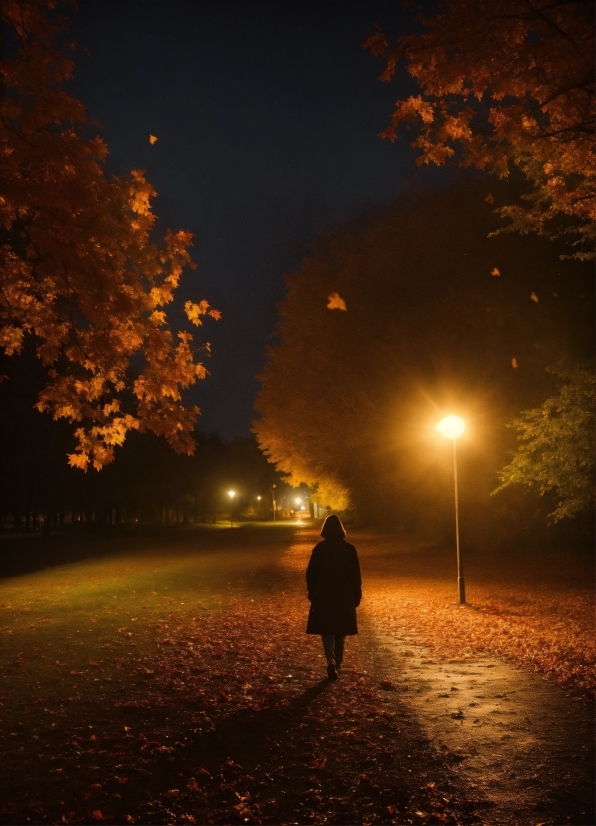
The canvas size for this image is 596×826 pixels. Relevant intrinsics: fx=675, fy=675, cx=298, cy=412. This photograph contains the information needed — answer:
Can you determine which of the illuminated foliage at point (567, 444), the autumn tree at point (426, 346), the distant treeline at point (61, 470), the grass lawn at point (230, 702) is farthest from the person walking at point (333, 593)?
the distant treeline at point (61, 470)

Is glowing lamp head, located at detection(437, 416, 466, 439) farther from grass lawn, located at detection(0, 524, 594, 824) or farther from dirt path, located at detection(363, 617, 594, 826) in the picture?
dirt path, located at detection(363, 617, 594, 826)

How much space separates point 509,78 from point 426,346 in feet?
56.6

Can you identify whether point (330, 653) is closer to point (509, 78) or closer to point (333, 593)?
point (333, 593)

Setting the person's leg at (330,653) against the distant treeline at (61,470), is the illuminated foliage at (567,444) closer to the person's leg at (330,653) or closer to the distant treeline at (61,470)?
the person's leg at (330,653)

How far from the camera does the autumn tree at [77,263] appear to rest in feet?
26.8

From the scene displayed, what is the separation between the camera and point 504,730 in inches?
241

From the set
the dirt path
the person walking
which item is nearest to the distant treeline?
the person walking

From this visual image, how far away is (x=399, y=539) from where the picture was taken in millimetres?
35844

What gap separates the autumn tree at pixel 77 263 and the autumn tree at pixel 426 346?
39.1 ft

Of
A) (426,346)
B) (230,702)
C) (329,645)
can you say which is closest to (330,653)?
(329,645)

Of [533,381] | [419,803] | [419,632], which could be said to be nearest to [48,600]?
[419,632]

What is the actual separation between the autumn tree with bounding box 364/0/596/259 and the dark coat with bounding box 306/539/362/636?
5.82m

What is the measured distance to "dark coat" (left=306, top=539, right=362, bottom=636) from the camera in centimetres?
808

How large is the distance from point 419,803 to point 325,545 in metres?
3.90
